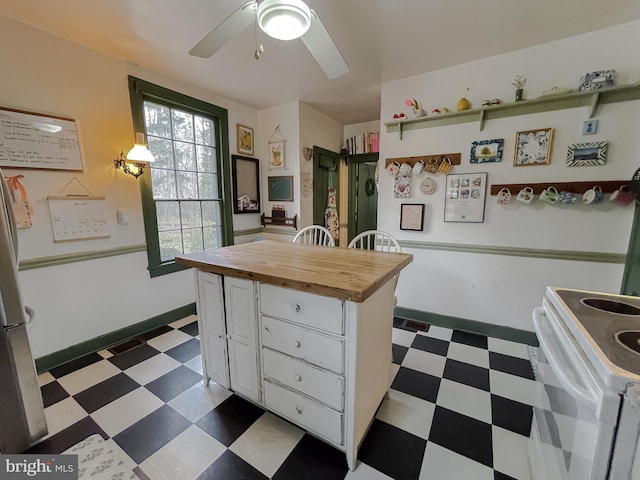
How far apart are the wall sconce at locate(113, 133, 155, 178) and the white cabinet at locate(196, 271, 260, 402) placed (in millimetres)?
1237

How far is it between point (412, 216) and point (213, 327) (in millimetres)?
1953

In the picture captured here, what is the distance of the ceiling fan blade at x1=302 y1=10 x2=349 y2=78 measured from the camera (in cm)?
121

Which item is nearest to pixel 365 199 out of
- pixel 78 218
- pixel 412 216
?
pixel 412 216

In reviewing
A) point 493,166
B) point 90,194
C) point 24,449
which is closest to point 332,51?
point 493,166

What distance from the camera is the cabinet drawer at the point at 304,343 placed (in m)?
1.13

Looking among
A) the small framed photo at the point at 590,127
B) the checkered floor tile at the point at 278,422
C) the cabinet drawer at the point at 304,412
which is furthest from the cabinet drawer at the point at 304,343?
the small framed photo at the point at 590,127

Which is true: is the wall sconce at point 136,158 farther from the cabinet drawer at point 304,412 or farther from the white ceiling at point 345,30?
the cabinet drawer at point 304,412

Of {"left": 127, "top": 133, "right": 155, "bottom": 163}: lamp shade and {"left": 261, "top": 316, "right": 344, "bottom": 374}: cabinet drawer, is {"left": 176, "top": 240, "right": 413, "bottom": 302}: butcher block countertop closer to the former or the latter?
{"left": 261, "top": 316, "right": 344, "bottom": 374}: cabinet drawer

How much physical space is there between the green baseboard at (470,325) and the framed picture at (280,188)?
6.08 ft

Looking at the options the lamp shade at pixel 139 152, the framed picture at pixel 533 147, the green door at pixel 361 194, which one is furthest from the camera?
the green door at pixel 361 194

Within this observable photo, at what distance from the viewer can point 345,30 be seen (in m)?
1.74

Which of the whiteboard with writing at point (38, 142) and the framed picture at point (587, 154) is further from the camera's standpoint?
the framed picture at point (587, 154)

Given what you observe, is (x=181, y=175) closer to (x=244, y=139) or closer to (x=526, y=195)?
(x=244, y=139)

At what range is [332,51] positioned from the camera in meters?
1.35
